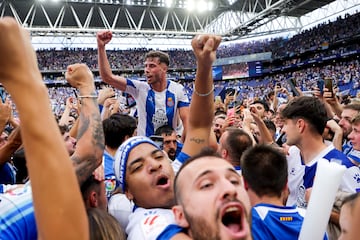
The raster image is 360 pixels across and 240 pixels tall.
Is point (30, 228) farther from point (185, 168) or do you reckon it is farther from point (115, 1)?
point (115, 1)

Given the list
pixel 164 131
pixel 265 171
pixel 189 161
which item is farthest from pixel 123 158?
pixel 164 131

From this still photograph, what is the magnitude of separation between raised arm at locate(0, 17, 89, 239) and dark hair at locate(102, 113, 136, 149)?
96.4 inches

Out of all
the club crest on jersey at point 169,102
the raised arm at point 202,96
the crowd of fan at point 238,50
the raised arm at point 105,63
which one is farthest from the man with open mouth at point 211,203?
the crowd of fan at point 238,50

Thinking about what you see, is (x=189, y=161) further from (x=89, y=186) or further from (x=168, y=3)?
(x=168, y=3)

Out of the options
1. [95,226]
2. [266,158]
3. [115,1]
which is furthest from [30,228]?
[115,1]

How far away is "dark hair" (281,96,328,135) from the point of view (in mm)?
3357

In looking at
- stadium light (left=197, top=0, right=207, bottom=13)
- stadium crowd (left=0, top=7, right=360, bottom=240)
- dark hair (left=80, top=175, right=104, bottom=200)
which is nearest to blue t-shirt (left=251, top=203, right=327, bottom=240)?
stadium crowd (left=0, top=7, right=360, bottom=240)

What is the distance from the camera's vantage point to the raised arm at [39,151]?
867 millimetres

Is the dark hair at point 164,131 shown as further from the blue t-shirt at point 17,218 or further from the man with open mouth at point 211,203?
the blue t-shirt at point 17,218

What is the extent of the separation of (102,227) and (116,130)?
5.94 feet

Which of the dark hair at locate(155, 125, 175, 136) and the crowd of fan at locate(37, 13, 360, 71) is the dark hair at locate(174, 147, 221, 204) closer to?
the dark hair at locate(155, 125, 175, 136)

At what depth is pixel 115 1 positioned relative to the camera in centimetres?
3278

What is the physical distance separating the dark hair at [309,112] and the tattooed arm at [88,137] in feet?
7.40

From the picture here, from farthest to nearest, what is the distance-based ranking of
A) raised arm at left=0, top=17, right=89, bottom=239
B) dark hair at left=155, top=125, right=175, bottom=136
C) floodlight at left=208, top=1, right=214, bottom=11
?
floodlight at left=208, top=1, right=214, bottom=11, dark hair at left=155, top=125, right=175, bottom=136, raised arm at left=0, top=17, right=89, bottom=239
